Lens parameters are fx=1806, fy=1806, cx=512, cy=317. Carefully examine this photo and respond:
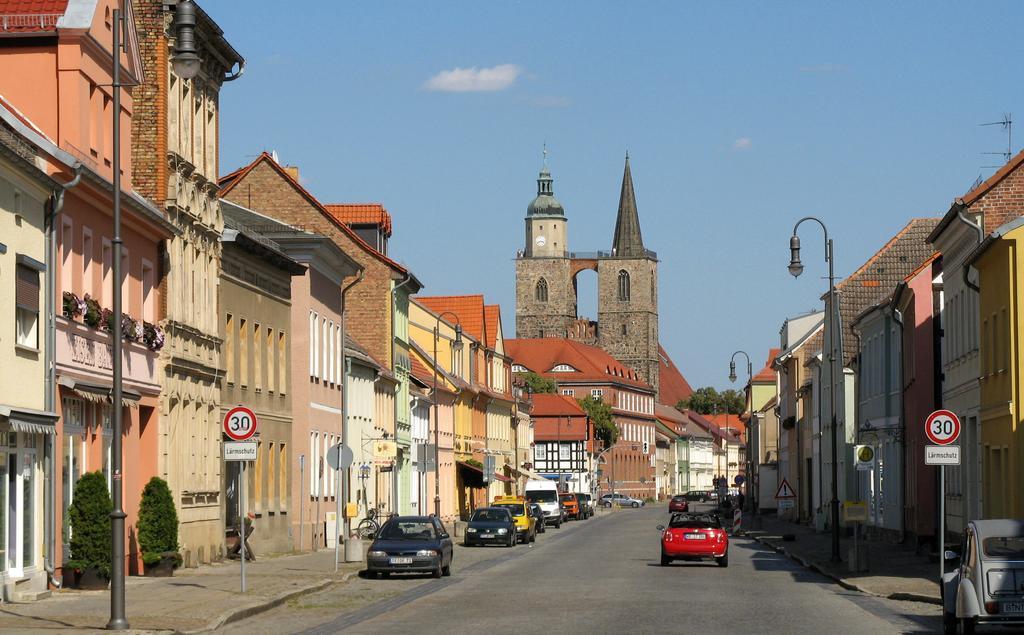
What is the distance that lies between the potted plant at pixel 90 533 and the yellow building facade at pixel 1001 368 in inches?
625

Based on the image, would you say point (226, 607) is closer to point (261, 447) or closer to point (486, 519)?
point (261, 447)

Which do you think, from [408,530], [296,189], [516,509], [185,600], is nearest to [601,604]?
[185,600]

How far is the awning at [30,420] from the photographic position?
2444 cm

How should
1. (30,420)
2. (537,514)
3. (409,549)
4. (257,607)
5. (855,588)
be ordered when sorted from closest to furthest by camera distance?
1. (257,607)
2. (30,420)
3. (855,588)
4. (409,549)
5. (537,514)

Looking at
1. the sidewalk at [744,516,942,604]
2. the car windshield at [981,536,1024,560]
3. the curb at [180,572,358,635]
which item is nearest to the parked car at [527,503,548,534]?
the sidewalk at [744,516,942,604]

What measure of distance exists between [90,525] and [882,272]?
43.1 meters

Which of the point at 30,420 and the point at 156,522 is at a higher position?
the point at 30,420

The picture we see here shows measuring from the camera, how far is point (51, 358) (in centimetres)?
2717

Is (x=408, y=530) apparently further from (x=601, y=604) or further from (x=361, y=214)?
(x=361, y=214)

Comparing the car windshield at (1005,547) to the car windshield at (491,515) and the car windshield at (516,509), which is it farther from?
the car windshield at (516,509)

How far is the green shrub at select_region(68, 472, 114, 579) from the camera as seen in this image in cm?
2798

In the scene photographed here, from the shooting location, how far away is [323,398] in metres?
53.9

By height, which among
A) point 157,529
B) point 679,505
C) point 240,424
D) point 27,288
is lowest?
point 679,505

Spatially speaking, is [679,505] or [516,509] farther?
[679,505]
